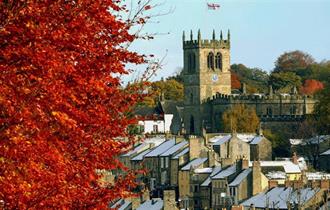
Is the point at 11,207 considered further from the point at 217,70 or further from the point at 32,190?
the point at 217,70

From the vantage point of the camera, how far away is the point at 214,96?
123500 millimetres

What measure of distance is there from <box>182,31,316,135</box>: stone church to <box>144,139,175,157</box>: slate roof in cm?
2140

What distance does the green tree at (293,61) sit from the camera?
559ft

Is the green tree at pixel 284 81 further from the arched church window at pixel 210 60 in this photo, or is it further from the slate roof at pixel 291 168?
the slate roof at pixel 291 168

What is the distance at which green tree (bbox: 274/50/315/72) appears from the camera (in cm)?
17038

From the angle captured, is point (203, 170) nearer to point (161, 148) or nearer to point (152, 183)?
point (152, 183)

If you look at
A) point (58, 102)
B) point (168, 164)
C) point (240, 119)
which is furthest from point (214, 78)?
point (58, 102)

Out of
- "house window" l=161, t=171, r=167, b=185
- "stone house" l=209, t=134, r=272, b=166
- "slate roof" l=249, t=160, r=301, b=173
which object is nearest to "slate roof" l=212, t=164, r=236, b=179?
"slate roof" l=249, t=160, r=301, b=173

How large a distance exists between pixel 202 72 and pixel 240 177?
58.3 metres

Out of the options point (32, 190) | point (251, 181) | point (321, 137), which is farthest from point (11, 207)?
point (321, 137)

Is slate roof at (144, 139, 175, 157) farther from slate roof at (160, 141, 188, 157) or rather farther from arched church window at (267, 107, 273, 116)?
arched church window at (267, 107, 273, 116)

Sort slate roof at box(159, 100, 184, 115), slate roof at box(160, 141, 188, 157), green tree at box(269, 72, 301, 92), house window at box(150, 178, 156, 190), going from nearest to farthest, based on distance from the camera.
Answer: house window at box(150, 178, 156, 190), slate roof at box(160, 141, 188, 157), slate roof at box(159, 100, 184, 115), green tree at box(269, 72, 301, 92)

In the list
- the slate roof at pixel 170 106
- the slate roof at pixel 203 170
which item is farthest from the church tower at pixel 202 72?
the slate roof at pixel 203 170

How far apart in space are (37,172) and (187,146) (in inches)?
2843
